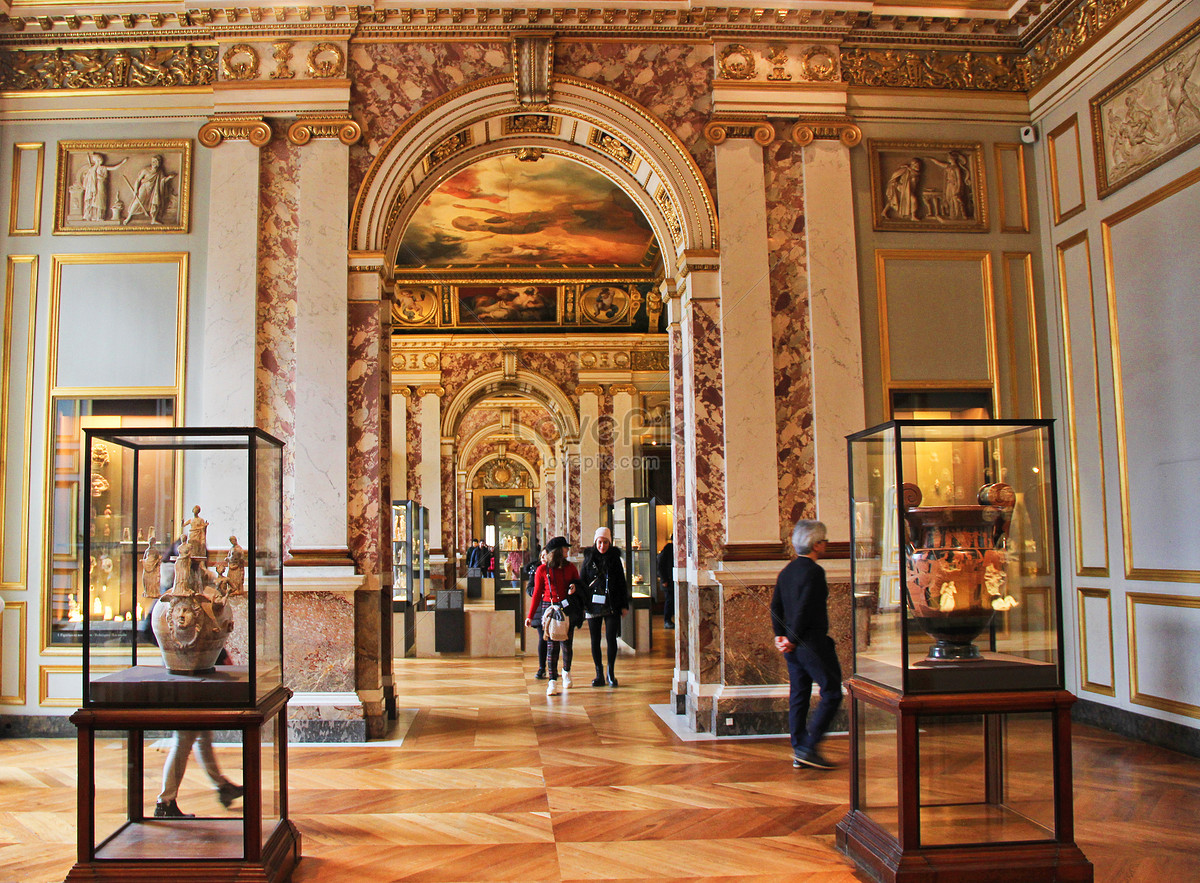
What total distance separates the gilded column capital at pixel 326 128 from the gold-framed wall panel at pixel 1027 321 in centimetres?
582

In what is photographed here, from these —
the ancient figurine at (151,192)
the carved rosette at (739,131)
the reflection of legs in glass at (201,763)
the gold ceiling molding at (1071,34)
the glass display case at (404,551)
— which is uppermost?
the gold ceiling molding at (1071,34)

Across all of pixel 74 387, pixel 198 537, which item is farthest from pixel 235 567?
pixel 74 387

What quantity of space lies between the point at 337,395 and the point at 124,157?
2876mm

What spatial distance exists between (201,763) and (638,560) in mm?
11001

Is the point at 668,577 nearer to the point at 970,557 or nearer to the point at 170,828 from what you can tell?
the point at 970,557

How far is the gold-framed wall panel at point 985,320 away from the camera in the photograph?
27.2ft

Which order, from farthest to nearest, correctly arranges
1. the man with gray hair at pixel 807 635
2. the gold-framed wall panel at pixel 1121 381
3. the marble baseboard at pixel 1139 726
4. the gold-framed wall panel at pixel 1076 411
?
the gold-framed wall panel at pixel 1076 411, the gold-framed wall panel at pixel 1121 381, the marble baseboard at pixel 1139 726, the man with gray hair at pixel 807 635

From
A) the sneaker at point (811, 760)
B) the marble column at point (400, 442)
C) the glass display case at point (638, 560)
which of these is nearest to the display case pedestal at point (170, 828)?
the sneaker at point (811, 760)

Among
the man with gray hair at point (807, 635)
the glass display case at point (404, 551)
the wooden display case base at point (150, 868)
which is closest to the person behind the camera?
the wooden display case base at point (150, 868)

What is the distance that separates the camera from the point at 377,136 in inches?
323

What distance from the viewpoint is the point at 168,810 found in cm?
437

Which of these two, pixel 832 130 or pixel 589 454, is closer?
pixel 832 130

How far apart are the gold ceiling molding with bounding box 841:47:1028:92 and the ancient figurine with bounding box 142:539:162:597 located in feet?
22.8

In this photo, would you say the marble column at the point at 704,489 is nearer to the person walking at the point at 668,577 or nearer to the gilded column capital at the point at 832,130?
the gilded column capital at the point at 832,130
